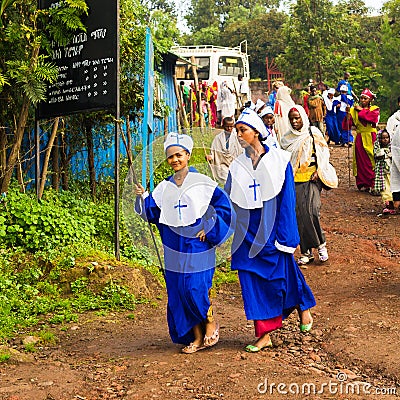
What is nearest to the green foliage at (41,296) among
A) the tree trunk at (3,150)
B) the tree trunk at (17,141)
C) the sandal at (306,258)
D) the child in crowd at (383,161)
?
the tree trunk at (17,141)

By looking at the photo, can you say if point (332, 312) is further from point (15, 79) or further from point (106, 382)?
point (15, 79)

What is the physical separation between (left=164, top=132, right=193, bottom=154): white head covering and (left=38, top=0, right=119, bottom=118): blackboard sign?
7.93ft

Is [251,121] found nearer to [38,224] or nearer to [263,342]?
[263,342]

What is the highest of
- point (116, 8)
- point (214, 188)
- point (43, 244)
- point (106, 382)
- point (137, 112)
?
point (116, 8)

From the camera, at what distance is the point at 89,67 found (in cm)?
868

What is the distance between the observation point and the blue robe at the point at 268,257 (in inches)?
245

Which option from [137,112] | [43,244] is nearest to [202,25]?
[137,112]

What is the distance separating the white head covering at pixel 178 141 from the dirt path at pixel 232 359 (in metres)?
1.58

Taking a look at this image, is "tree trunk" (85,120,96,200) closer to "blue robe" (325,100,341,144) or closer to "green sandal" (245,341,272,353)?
"green sandal" (245,341,272,353)

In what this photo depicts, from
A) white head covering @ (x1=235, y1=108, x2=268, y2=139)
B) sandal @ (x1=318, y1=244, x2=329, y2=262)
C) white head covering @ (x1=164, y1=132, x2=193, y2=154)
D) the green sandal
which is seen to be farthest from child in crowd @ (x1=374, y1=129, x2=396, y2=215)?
white head covering @ (x1=164, y1=132, x2=193, y2=154)

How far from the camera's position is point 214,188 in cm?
618

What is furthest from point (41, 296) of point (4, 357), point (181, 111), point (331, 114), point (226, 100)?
point (331, 114)

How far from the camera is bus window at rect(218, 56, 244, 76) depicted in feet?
86.1

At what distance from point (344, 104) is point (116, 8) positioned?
15.6 m
